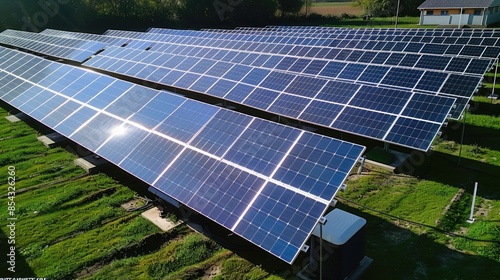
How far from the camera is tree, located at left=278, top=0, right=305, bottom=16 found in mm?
80250

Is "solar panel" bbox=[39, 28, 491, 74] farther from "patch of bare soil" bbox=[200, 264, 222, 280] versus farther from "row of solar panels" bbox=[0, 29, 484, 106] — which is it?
"patch of bare soil" bbox=[200, 264, 222, 280]

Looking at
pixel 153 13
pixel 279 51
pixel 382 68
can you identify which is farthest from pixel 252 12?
pixel 382 68

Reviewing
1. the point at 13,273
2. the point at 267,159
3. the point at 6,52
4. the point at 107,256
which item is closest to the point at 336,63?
the point at 267,159

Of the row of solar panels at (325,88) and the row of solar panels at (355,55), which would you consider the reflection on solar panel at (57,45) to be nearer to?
the row of solar panels at (355,55)

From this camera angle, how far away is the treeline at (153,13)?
5353 cm

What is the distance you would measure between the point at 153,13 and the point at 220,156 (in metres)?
63.7

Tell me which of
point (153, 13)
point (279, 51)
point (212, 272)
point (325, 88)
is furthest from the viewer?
point (153, 13)

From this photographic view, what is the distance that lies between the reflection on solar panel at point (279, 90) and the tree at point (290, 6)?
202 ft

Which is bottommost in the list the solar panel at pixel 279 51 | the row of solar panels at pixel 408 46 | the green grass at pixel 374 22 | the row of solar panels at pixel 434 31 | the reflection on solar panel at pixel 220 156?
the green grass at pixel 374 22

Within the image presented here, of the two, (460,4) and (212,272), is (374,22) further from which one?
(212,272)

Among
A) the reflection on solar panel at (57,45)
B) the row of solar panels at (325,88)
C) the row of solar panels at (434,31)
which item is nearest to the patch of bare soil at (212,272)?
the row of solar panels at (325,88)

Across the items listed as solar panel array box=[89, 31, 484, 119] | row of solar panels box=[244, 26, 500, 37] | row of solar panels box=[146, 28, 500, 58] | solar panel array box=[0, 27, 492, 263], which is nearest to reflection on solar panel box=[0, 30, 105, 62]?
solar panel array box=[0, 27, 492, 263]

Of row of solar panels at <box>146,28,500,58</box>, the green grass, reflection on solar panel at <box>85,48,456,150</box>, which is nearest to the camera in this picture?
reflection on solar panel at <box>85,48,456,150</box>

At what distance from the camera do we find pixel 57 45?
3253cm
